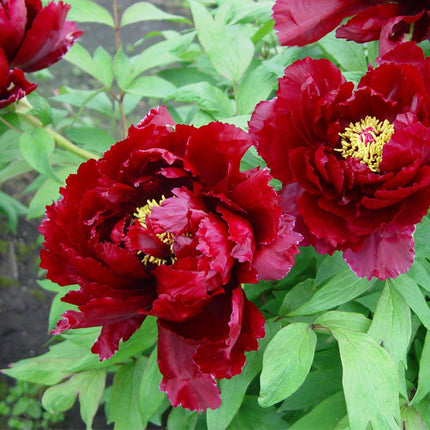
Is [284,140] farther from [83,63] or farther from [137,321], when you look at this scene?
[83,63]

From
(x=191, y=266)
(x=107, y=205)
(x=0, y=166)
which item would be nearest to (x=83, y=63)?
(x=0, y=166)

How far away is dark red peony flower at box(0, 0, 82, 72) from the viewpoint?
1.99ft

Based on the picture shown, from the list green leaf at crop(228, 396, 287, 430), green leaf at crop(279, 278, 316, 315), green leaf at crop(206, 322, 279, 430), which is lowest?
green leaf at crop(228, 396, 287, 430)

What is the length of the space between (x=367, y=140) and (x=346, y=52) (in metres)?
0.24

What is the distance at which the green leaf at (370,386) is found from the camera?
49 cm

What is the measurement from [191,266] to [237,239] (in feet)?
0.15

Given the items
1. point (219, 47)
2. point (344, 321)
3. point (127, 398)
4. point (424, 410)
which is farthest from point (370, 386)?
point (219, 47)

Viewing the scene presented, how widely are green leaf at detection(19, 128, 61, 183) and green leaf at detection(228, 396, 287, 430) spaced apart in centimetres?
44

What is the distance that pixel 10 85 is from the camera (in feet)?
2.06

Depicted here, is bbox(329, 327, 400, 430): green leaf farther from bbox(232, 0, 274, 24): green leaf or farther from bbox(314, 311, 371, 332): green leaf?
bbox(232, 0, 274, 24): green leaf

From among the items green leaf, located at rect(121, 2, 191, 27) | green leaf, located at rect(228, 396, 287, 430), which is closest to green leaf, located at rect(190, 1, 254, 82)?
green leaf, located at rect(121, 2, 191, 27)

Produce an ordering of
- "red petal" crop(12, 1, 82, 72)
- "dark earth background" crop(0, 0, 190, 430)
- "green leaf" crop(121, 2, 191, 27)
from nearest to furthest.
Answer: "red petal" crop(12, 1, 82, 72) → "green leaf" crop(121, 2, 191, 27) → "dark earth background" crop(0, 0, 190, 430)

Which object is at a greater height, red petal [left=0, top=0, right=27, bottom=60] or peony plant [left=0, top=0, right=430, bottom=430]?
red petal [left=0, top=0, right=27, bottom=60]

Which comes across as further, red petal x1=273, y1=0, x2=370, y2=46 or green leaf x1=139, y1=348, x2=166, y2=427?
green leaf x1=139, y1=348, x2=166, y2=427
